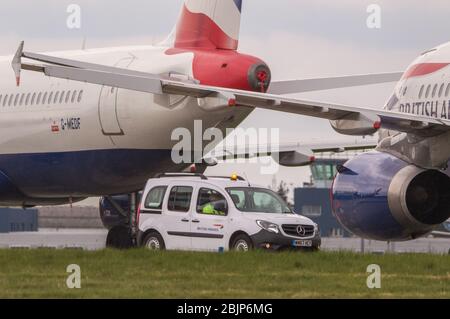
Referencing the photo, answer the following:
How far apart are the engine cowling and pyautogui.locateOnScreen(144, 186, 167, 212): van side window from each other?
354 centimetres

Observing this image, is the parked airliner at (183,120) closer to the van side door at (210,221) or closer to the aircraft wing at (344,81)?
the aircraft wing at (344,81)

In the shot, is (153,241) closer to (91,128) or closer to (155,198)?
(155,198)

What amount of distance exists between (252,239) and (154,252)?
408 centimetres

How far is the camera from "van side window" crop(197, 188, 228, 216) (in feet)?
85.8

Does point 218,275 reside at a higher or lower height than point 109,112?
lower

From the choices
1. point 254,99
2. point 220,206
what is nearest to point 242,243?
point 220,206

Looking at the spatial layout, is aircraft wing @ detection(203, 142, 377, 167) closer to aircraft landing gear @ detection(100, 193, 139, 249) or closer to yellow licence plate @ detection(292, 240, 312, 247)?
aircraft landing gear @ detection(100, 193, 139, 249)

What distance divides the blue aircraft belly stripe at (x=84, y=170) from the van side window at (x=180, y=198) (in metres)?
3.61

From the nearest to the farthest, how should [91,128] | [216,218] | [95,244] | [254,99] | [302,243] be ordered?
[254,99] → [216,218] → [302,243] → [91,128] → [95,244]

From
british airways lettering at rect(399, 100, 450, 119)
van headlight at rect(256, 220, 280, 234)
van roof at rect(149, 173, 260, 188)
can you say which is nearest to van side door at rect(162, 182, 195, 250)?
van roof at rect(149, 173, 260, 188)

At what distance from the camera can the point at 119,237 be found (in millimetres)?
32469

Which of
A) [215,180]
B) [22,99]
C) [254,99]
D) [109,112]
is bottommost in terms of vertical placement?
[215,180]

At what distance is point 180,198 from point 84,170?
5.06 meters
